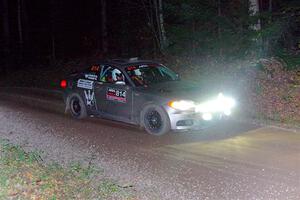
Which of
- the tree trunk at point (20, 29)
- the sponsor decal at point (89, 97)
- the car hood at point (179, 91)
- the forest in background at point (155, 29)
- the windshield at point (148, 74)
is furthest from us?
the tree trunk at point (20, 29)

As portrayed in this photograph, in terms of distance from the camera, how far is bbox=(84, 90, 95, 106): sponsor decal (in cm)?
1176

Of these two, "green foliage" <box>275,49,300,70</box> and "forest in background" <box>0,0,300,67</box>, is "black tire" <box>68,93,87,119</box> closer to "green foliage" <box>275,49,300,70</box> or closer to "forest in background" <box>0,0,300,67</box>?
"green foliage" <box>275,49,300,70</box>

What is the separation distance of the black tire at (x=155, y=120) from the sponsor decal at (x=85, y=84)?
79.7 inches

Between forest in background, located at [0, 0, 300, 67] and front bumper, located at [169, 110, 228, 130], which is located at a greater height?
forest in background, located at [0, 0, 300, 67]

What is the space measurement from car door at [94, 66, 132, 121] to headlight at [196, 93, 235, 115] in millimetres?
1709

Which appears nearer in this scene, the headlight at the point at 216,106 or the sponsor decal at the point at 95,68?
the headlight at the point at 216,106

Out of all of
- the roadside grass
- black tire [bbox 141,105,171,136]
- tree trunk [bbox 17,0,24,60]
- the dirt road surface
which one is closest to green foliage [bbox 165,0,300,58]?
the dirt road surface

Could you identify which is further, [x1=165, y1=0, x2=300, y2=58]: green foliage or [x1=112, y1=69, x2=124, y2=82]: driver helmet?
[x1=165, y1=0, x2=300, y2=58]: green foliage

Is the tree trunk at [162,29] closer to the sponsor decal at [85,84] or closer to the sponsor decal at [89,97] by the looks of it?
the sponsor decal at [85,84]

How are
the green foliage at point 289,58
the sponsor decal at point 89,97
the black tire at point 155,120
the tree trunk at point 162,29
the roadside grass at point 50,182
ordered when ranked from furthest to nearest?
the tree trunk at point 162,29 < the green foliage at point 289,58 < the sponsor decal at point 89,97 < the black tire at point 155,120 < the roadside grass at point 50,182

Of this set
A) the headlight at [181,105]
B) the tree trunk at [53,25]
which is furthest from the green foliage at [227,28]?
the tree trunk at [53,25]

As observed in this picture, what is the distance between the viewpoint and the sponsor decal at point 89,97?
38.6 feet

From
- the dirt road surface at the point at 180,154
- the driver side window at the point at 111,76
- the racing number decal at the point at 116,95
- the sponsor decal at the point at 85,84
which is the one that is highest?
the driver side window at the point at 111,76

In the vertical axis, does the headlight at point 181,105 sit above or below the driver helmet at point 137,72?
below
